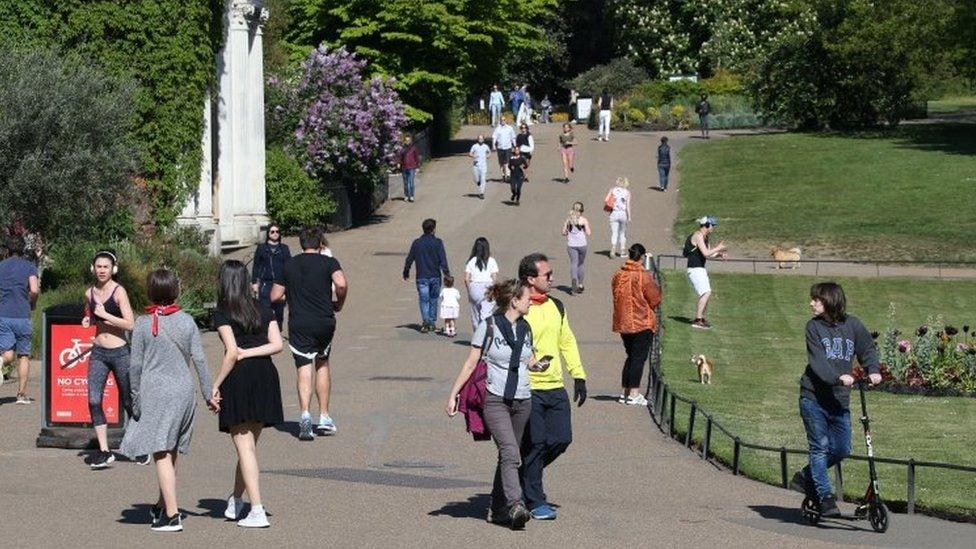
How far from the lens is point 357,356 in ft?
75.9

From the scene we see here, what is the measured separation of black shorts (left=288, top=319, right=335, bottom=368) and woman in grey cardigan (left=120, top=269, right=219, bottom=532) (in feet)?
14.8

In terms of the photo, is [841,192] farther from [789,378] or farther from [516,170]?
[789,378]

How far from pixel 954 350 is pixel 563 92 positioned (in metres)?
58.2

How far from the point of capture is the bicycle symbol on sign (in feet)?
49.9

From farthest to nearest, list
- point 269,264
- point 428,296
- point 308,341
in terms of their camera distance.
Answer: point 428,296, point 269,264, point 308,341

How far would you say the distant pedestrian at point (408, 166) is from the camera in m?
43.2

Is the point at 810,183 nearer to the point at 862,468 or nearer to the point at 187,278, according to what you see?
the point at 187,278

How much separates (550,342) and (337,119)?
27.6 m

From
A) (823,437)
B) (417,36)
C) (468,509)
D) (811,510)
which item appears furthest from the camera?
(417,36)

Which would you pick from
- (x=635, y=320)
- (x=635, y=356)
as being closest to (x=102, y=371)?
(x=635, y=356)

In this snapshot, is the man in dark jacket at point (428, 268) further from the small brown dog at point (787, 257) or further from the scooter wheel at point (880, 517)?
the scooter wheel at point (880, 517)

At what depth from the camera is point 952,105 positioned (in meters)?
76.2

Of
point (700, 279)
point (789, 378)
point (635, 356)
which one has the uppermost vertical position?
point (700, 279)

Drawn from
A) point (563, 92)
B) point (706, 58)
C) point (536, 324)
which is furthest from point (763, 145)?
point (536, 324)
